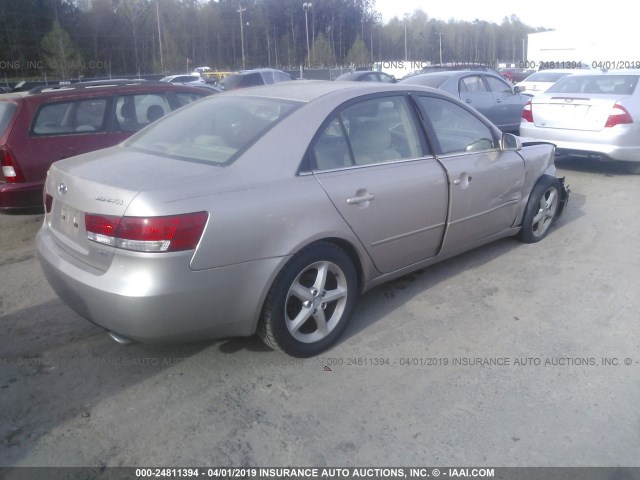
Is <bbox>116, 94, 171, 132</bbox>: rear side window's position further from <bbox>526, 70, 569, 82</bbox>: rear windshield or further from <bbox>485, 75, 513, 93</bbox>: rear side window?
<bbox>526, 70, 569, 82</bbox>: rear windshield

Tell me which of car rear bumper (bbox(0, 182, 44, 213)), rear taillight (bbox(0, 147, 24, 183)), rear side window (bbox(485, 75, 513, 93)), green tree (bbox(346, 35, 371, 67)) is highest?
green tree (bbox(346, 35, 371, 67))

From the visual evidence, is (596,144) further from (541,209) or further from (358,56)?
(358,56)

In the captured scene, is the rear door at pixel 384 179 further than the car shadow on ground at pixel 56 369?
Yes

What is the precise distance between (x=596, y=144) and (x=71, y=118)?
666 centimetres

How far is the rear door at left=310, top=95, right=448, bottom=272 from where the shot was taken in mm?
3371

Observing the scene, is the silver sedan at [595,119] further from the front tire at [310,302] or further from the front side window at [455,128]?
the front tire at [310,302]

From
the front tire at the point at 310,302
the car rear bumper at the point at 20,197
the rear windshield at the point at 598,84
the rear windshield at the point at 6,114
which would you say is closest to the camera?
the front tire at the point at 310,302

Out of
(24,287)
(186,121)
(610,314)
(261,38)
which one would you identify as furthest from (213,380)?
(261,38)

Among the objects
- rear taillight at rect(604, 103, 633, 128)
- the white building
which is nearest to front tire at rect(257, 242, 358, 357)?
rear taillight at rect(604, 103, 633, 128)

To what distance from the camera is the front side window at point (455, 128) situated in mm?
4117

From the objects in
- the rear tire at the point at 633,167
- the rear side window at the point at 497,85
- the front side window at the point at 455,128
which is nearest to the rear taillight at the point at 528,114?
the rear tire at the point at 633,167

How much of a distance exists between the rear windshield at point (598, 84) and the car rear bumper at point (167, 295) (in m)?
7.46

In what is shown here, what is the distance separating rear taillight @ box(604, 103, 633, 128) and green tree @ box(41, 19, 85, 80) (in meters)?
38.3

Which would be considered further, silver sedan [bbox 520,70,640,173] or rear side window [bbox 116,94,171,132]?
silver sedan [bbox 520,70,640,173]
